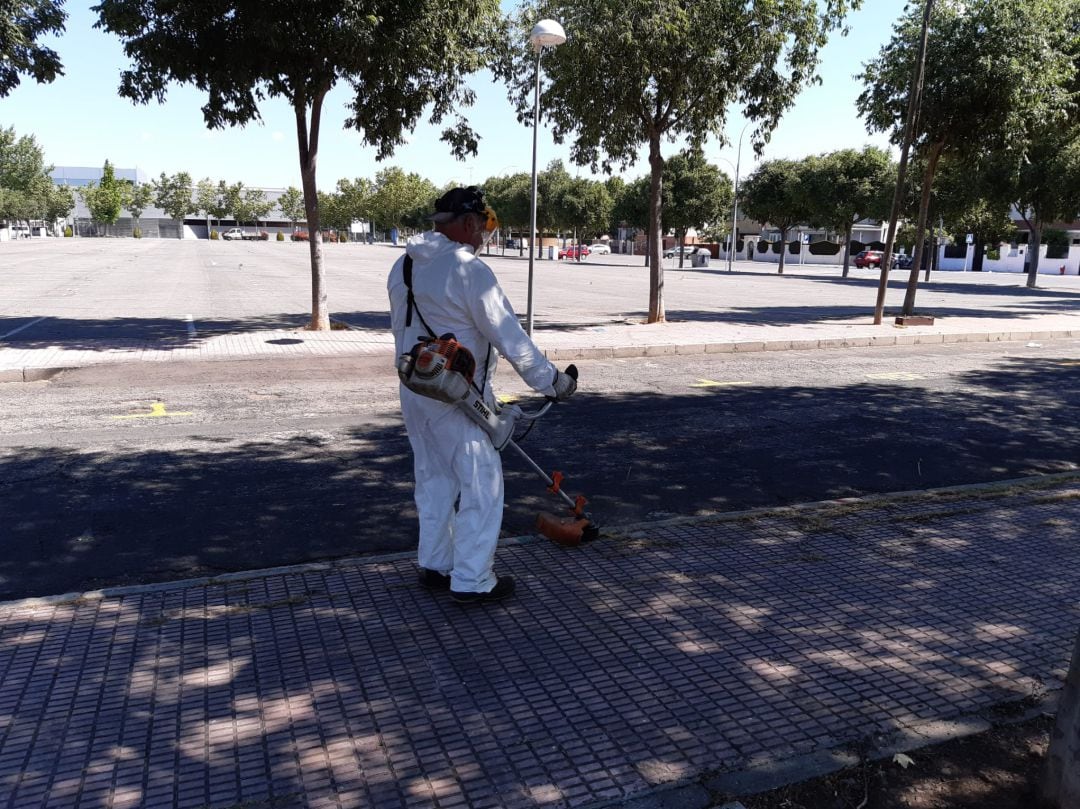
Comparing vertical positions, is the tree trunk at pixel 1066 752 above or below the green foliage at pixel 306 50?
below

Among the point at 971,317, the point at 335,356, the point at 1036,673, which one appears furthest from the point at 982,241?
the point at 1036,673

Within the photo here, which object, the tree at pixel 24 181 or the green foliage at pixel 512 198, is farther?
the tree at pixel 24 181

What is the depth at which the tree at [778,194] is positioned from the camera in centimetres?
4672

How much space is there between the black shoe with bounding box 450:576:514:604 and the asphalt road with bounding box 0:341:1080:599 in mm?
982

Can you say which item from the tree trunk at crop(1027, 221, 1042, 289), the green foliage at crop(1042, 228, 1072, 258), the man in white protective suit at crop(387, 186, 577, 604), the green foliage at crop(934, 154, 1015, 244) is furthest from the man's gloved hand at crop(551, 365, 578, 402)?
the green foliage at crop(1042, 228, 1072, 258)

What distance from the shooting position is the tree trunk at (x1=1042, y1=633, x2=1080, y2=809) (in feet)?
7.61

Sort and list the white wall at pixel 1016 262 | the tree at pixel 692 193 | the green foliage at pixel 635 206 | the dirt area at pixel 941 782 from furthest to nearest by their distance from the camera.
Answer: the green foliage at pixel 635 206
the white wall at pixel 1016 262
the tree at pixel 692 193
the dirt area at pixel 941 782

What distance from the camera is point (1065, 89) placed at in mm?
16531

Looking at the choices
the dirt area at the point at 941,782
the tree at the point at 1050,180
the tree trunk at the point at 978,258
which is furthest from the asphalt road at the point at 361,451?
the tree trunk at the point at 978,258

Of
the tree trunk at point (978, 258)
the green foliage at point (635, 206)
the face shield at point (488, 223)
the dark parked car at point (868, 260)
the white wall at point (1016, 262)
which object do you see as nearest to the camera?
the face shield at point (488, 223)

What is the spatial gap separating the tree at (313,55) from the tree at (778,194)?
37174mm

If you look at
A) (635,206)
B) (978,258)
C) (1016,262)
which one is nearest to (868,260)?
(978,258)

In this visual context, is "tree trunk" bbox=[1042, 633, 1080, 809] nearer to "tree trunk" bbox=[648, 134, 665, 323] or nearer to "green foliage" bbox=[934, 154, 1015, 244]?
"tree trunk" bbox=[648, 134, 665, 323]

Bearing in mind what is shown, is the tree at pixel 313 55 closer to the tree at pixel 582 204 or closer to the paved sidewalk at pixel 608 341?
the paved sidewalk at pixel 608 341
